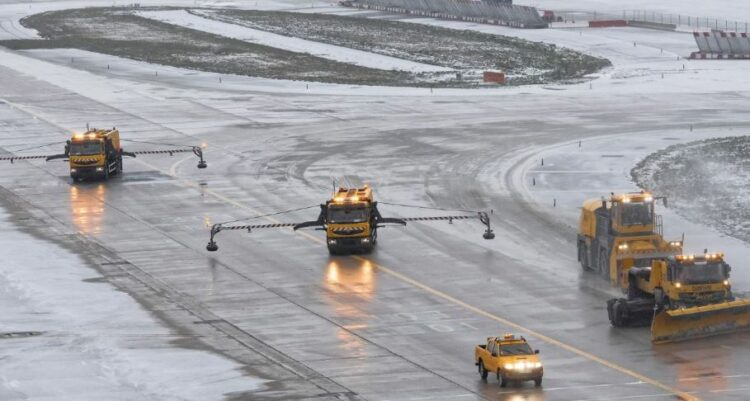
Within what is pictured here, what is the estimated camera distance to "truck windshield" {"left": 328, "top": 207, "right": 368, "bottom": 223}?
66.1m

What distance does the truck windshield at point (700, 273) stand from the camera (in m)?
50.1

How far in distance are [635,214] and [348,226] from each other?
12.9 metres

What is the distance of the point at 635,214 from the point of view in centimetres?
5831

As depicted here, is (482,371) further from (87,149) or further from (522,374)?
(87,149)

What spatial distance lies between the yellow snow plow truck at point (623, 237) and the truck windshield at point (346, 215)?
9758 millimetres

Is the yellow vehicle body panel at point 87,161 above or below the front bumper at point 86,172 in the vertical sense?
above

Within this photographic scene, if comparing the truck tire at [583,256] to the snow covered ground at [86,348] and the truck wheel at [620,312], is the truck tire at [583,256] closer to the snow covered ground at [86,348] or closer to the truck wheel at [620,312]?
the truck wheel at [620,312]

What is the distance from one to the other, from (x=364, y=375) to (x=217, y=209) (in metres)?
32.4

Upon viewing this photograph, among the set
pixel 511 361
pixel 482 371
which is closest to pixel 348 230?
pixel 482 371

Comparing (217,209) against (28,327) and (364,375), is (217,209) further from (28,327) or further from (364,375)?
(364,375)

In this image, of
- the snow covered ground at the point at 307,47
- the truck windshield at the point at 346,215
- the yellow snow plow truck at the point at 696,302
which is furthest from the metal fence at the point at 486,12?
the yellow snow plow truck at the point at 696,302

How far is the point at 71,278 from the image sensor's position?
63750mm

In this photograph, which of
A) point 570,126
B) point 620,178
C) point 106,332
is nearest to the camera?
point 106,332

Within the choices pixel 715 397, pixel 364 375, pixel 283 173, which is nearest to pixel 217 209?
pixel 283 173
